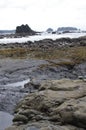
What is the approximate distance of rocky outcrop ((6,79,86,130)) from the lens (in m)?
12.4

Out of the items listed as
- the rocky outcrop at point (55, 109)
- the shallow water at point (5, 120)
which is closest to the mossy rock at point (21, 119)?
the rocky outcrop at point (55, 109)

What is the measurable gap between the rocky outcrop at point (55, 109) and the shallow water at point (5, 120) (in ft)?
2.46

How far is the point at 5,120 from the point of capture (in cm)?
1556

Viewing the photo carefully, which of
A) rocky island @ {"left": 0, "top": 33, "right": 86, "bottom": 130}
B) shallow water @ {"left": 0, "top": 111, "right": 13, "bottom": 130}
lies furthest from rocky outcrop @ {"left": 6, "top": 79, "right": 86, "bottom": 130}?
shallow water @ {"left": 0, "top": 111, "right": 13, "bottom": 130}

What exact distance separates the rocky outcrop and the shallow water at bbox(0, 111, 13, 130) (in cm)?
75

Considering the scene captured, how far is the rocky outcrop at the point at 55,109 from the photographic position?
12.4m

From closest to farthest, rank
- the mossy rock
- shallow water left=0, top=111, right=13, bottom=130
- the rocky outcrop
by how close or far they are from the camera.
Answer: the rocky outcrop → the mossy rock → shallow water left=0, top=111, right=13, bottom=130

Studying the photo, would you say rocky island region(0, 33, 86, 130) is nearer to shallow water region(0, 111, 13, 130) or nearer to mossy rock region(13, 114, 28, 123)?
mossy rock region(13, 114, 28, 123)

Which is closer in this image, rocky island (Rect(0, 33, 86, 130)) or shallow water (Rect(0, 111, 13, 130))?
rocky island (Rect(0, 33, 86, 130))

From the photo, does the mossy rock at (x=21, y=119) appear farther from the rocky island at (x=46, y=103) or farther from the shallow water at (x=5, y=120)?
the shallow water at (x=5, y=120)

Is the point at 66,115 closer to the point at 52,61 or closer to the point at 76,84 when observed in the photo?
the point at 76,84

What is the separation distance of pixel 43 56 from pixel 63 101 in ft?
73.4

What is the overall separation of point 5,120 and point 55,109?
2.98 meters

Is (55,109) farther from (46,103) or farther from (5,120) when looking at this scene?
(5,120)
